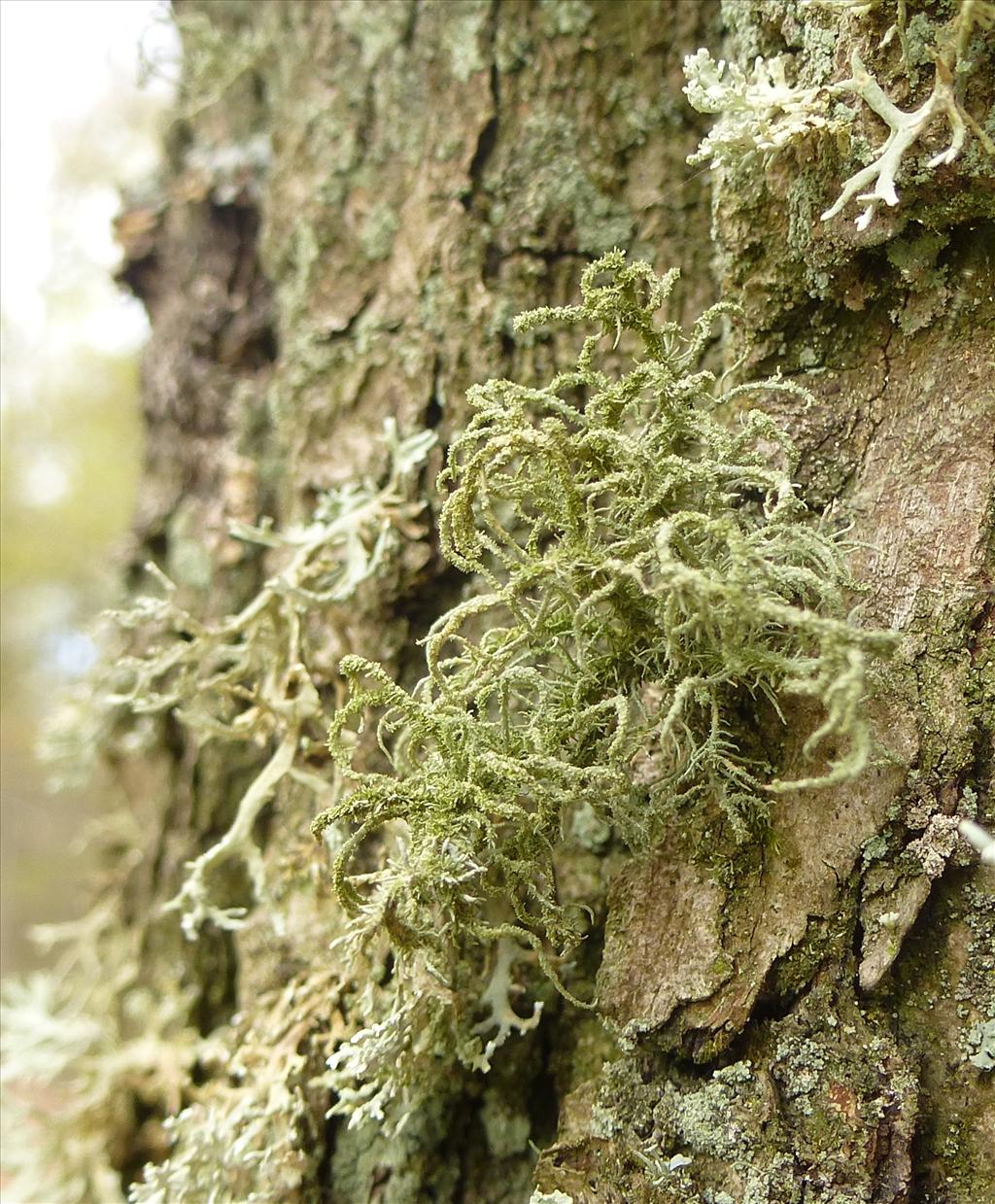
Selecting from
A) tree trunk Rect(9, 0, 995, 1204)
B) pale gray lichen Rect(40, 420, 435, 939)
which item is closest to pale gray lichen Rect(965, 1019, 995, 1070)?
tree trunk Rect(9, 0, 995, 1204)

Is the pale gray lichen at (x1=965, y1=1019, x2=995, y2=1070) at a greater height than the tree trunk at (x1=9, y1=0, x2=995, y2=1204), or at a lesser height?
lesser

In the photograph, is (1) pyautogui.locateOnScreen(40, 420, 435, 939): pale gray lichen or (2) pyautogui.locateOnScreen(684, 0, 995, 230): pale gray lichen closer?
(2) pyautogui.locateOnScreen(684, 0, 995, 230): pale gray lichen

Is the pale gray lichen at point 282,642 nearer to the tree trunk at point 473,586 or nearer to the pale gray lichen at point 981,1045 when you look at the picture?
the tree trunk at point 473,586

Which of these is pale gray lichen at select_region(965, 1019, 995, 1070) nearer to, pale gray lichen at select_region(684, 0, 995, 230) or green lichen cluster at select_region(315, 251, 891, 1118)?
green lichen cluster at select_region(315, 251, 891, 1118)

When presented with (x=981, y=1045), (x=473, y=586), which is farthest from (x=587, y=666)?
(x=981, y=1045)

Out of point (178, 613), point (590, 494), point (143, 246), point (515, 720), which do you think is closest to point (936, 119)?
point (590, 494)

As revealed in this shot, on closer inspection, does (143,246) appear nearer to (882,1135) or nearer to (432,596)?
(432,596)

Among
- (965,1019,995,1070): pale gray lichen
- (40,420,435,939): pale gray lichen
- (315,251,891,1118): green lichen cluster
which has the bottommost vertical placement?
(965,1019,995,1070): pale gray lichen
